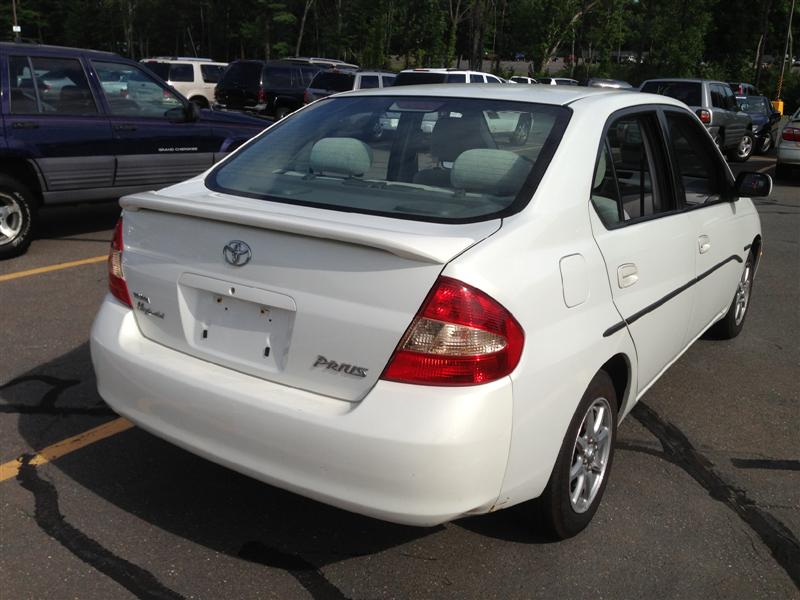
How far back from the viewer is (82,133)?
762 centimetres

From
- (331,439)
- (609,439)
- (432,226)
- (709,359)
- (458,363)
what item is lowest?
(709,359)

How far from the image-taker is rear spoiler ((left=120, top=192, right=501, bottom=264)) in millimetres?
2520

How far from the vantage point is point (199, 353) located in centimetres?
289

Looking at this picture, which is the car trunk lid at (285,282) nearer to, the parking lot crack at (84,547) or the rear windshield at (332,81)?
the parking lot crack at (84,547)

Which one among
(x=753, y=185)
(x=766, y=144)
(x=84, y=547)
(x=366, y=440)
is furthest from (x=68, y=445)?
(x=766, y=144)

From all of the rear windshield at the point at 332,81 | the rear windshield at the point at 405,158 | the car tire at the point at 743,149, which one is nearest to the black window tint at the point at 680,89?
the car tire at the point at 743,149

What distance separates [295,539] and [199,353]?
0.79 metres

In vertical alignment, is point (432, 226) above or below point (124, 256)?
above

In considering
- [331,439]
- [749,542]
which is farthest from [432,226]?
[749,542]

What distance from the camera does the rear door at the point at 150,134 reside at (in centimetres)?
802

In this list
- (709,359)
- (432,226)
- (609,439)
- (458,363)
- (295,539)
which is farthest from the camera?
(709,359)

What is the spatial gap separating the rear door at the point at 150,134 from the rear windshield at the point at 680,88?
1208cm

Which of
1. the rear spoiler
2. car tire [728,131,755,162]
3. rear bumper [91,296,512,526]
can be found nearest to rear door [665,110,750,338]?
the rear spoiler

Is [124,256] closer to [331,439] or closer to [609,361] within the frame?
[331,439]
